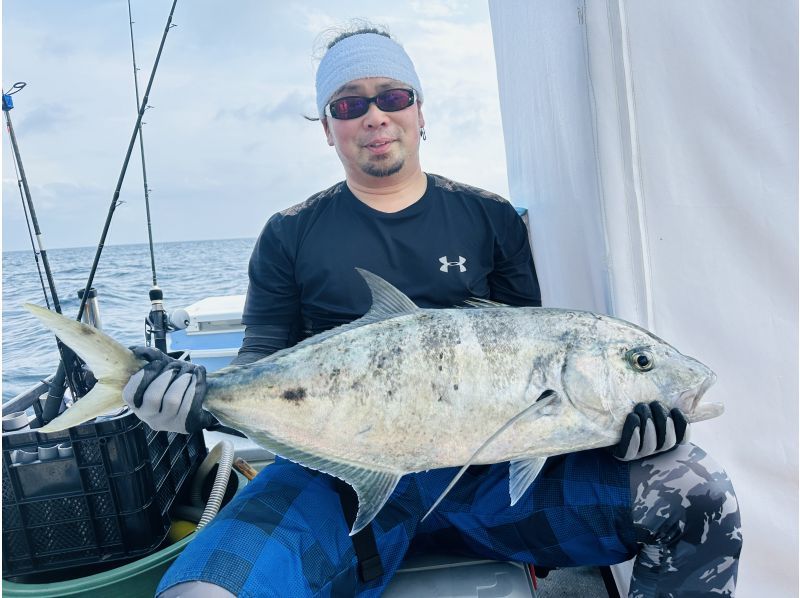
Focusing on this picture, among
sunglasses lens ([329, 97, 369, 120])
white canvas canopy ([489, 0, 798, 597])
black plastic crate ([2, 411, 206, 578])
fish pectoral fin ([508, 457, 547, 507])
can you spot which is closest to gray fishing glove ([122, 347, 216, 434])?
black plastic crate ([2, 411, 206, 578])

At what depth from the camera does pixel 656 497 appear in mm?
1624

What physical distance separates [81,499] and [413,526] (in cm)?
139

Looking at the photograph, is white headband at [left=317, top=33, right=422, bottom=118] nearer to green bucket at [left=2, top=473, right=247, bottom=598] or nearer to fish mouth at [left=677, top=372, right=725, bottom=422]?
fish mouth at [left=677, top=372, right=725, bottom=422]

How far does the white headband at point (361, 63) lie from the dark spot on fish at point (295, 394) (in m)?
1.33

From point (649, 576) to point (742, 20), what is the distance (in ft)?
5.92

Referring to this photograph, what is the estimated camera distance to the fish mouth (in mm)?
1546

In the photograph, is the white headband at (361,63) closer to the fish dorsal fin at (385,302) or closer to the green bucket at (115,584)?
the fish dorsal fin at (385,302)

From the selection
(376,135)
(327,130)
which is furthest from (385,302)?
(327,130)

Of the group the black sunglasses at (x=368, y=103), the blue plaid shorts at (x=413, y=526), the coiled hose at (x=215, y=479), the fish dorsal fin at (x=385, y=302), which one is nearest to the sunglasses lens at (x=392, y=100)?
the black sunglasses at (x=368, y=103)

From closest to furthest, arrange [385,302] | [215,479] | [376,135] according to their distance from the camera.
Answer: [385,302], [376,135], [215,479]

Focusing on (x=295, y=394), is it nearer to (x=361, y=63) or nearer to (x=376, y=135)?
(x=376, y=135)

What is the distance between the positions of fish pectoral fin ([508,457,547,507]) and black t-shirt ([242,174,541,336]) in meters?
0.80

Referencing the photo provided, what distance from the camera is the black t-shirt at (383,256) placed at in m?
2.20

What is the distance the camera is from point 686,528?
5.20 ft
